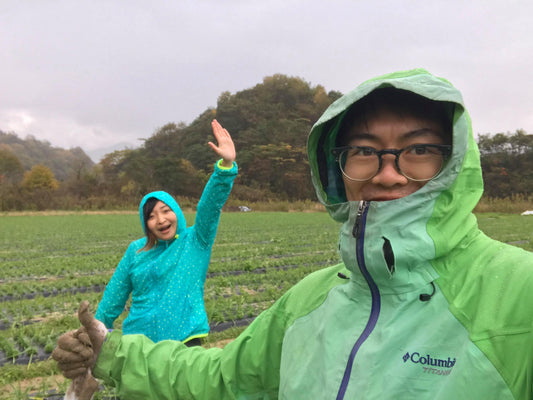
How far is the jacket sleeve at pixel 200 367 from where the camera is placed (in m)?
1.44

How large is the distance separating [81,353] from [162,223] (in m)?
1.87

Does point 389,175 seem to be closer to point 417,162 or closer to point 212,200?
point 417,162

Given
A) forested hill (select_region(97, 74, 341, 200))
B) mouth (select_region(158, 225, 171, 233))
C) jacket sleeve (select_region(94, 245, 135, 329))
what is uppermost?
forested hill (select_region(97, 74, 341, 200))

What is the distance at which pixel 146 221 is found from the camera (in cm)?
334

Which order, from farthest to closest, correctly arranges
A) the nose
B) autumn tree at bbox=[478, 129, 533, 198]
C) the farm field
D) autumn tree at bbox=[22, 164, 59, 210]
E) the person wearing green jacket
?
1. autumn tree at bbox=[478, 129, 533, 198]
2. autumn tree at bbox=[22, 164, 59, 210]
3. the farm field
4. the nose
5. the person wearing green jacket

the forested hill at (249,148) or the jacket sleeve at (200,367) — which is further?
the forested hill at (249,148)

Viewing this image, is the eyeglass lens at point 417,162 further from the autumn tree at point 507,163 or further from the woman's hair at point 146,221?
the autumn tree at point 507,163

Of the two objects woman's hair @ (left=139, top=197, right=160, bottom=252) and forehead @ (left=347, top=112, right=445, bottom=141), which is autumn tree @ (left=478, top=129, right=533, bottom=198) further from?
forehead @ (left=347, top=112, right=445, bottom=141)

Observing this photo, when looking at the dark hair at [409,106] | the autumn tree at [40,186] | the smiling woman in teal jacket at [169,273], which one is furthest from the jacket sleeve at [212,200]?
the autumn tree at [40,186]

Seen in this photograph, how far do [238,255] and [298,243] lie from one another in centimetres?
316

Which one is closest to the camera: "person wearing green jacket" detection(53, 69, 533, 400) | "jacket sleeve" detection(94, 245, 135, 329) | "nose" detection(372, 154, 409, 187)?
A: "person wearing green jacket" detection(53, 69, 533, 400)

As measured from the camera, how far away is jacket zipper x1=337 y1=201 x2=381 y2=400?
3.66 feet

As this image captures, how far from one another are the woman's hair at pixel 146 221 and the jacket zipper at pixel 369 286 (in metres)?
2.42

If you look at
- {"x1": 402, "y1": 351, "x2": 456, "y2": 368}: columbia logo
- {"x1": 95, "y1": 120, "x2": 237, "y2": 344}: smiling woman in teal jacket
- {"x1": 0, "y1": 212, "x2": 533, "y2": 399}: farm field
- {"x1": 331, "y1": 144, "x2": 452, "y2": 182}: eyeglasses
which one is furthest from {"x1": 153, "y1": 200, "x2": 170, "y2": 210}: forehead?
{"x1": 402, "y1": 351, "x2": 456, "y2": 368}: columbia logo
